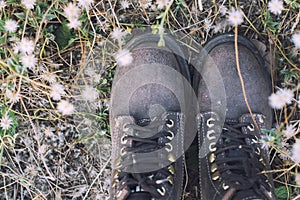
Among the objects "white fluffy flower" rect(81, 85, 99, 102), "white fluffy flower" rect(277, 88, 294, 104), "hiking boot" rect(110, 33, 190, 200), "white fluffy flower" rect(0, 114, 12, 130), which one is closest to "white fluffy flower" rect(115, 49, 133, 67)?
"hiking boot" rect(110, 33, 190, 200)

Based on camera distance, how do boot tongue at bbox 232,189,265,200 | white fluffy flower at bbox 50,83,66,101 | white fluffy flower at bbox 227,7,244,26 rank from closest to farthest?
boot tongue at bbox 232,189,265,200 < white fluffy flower at bbox 227,7,244,26 < white fluffy flower at bbox 50,83,66,101

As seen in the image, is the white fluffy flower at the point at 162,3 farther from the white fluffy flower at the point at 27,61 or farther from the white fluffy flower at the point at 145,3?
the white fluffy flower at the point at 27,61

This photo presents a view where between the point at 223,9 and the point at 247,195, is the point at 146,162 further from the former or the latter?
the point at 223,9

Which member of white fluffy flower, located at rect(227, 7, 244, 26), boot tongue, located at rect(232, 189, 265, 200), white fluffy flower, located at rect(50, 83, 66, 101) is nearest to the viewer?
boot tongue, located at rect(232, 189, 265, 200)

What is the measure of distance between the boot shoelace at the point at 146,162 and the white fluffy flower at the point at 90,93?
0.24m

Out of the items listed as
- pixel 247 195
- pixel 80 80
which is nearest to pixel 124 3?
pixel 80 80

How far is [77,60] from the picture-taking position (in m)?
1.97

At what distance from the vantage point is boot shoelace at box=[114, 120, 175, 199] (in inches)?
67.4

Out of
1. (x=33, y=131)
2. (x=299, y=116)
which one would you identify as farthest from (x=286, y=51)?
(x=33, y=131)

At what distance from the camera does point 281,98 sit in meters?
1.72

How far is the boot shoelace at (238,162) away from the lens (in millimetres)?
1692

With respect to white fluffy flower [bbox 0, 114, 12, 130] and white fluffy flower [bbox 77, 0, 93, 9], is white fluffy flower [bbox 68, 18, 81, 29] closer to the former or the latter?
A: white fluffy flower [bbox 77, 0, 93, 9]

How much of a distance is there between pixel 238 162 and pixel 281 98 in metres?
0.30

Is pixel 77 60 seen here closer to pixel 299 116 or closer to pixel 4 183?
pixel 4 183
